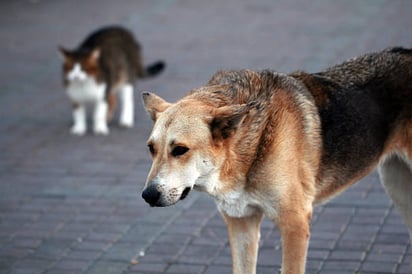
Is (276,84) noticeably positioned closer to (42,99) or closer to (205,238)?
(205,238)

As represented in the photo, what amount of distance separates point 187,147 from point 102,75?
499 cm

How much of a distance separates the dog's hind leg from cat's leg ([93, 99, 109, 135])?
4184 millimetres

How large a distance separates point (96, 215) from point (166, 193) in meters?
2.89

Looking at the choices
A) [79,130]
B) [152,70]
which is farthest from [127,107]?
[152,70]

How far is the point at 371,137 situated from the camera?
18.6 feet

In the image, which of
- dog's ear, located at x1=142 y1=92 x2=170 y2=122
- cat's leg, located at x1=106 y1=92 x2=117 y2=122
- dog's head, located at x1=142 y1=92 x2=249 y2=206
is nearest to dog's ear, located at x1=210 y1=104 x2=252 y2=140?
dog's head, located at x1=142 y1=92 x2=249 y2=206

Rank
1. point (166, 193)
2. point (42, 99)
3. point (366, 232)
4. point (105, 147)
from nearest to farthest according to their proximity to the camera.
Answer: point (166, 193)
point (366, 232)
point (105, 147)
point (42, 99)

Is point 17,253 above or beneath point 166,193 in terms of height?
beneath

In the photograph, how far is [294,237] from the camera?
17.5 ft

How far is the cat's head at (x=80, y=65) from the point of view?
963 cm

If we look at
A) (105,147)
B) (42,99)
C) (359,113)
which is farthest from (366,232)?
(42,99)

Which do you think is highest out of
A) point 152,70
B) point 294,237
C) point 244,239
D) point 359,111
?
point 359,111

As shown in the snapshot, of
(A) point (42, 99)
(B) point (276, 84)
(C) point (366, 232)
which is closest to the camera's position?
(B) point (276, 84)

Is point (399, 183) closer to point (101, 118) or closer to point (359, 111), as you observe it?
point (359, 111)
